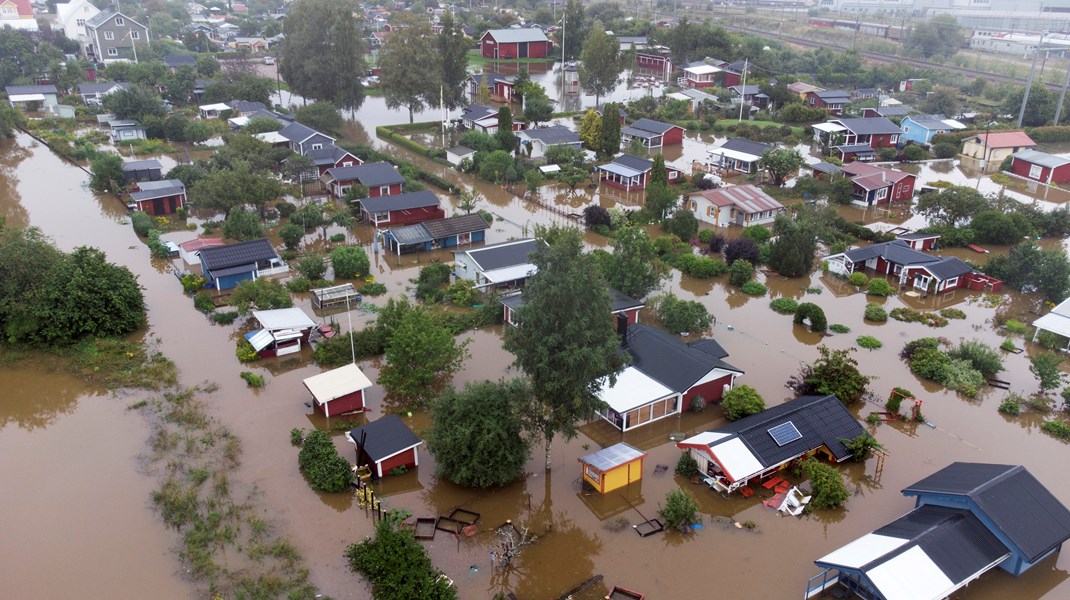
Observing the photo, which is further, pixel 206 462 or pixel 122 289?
pixel 122 289

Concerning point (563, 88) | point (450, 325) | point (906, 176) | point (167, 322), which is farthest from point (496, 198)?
point (563, 88)

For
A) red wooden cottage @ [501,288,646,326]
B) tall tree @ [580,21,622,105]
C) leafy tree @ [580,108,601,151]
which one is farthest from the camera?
tall tree @ [580,21,622,105]

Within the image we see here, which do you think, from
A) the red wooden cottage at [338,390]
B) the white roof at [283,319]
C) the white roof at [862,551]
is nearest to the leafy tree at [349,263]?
the white roof at [283,319]

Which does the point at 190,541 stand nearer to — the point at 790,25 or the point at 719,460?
the point at 719,460

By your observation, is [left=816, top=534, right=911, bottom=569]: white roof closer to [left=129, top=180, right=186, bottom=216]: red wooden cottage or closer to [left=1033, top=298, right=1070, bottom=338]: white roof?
[left=1033, top=298, right=1070, bottom=338]: white roof

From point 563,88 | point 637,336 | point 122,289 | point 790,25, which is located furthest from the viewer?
point 790,25

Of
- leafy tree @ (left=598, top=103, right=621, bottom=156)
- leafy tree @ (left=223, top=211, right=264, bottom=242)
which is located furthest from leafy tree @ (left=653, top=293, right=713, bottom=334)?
leafy tree @ (left=598, top=103, right=621, bottom=156)

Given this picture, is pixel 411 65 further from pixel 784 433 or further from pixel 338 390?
pixel 784 433
